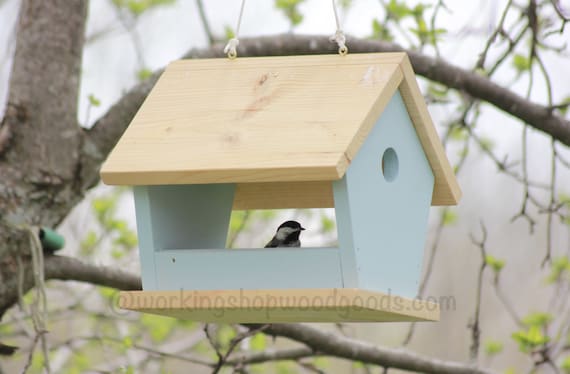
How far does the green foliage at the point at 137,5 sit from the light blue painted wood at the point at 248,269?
3391mm

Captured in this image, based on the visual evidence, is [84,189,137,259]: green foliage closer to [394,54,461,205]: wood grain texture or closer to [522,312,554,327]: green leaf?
[522,312,554,327]: green leaf

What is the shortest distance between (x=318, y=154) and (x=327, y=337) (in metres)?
1.67

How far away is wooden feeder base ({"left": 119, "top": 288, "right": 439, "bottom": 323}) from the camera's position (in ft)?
6.98

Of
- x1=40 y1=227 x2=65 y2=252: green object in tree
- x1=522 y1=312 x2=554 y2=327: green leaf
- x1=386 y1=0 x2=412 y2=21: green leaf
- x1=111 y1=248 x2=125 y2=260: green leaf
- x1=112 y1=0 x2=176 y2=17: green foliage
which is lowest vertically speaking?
x1=522 y1=312 x2=554 y2=327: green leaf

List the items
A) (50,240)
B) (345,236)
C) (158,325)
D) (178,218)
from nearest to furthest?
(345,236) → (178,218) → (50,240) → (158,325)

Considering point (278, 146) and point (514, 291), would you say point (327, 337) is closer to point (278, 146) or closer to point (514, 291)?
point (278, 146)

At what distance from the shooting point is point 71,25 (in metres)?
3.68

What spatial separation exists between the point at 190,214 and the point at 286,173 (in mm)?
670

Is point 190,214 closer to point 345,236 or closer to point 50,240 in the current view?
point 345,236

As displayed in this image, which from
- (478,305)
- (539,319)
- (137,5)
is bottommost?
(539,319)

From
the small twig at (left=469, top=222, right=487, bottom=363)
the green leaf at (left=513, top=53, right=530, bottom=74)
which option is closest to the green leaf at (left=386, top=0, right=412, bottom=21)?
the green leaf at (left=513, top=53, right=530, bottom=74)

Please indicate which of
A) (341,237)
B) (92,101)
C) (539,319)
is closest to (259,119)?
(341,237)

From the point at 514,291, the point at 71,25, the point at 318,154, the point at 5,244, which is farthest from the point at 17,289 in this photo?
the point at 514,291

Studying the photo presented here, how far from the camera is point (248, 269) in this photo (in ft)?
7.63
